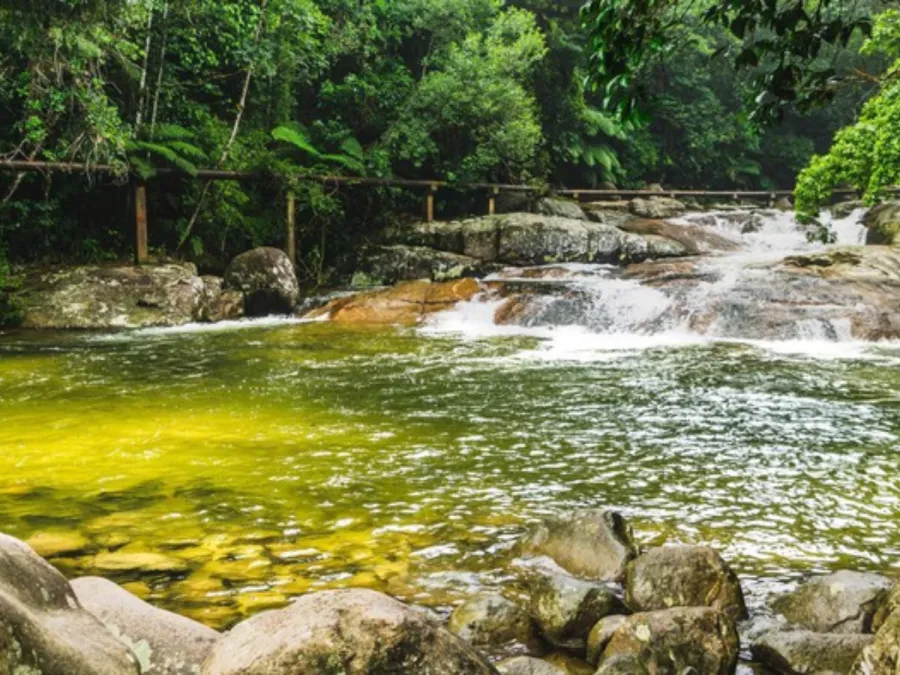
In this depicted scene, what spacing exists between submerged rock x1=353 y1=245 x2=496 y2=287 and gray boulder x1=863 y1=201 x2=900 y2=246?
1208 centimetres

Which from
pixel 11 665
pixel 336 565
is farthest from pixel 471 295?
pixel 11 665

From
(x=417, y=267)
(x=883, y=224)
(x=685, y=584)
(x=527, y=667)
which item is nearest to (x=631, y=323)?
(x=417, y=267)

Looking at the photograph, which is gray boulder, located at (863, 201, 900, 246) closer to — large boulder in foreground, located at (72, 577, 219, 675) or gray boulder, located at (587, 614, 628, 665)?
gray boulder, located at (587, 614, 628, 665)

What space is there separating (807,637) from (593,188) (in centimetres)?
3016

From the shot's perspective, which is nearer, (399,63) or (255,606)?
(255,606)

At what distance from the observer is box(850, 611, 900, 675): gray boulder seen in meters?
2.26

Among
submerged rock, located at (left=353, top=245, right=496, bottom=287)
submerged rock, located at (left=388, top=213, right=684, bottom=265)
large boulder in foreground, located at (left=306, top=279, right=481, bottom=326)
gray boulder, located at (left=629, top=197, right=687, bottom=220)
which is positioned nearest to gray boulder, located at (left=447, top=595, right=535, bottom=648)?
large boulder in foreground, located at (left=306, top=279, right=481, bottom=326)

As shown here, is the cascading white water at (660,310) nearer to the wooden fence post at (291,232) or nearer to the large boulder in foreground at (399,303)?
the large boulder in foreground at (399,303)

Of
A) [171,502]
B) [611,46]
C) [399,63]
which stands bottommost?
[171,502]

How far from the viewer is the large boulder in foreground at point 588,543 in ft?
13.4

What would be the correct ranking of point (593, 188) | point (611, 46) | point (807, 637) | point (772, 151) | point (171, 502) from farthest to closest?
point (772, 151), point (593, 188), point (171, 502), point (807, 637), point (611, 46)

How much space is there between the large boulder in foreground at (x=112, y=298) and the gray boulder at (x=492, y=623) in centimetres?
1367

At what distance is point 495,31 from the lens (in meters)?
24.1

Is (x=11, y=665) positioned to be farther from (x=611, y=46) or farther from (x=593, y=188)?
(x=593, y=188)
